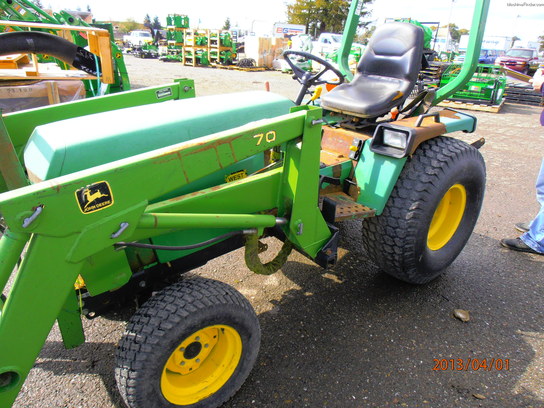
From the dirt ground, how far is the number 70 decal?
3.95 feet

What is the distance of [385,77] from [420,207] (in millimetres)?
1044

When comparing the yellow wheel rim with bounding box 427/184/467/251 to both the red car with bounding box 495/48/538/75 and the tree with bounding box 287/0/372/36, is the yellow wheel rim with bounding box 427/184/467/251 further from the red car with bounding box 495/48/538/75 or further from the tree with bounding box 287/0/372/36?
the tree with bounding box 287/0/372/36

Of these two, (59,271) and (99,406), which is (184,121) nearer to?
(59,271)

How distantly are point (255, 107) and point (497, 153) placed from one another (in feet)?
18.2

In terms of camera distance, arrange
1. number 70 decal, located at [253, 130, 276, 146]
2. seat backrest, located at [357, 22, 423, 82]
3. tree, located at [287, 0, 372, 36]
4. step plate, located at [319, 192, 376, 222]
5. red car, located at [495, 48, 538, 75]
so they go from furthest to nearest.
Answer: tree, located at [287, 0, 372, 36]
red car, located at [495, 48, 538, 75]
seat backrest, located at [357, 22, 423, 82]
step plate, located at [319, 192, 376, 222]
number 70 decal, located at [253, 130, 276, 146]

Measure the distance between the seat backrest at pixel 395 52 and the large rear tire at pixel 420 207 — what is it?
0.55 meters

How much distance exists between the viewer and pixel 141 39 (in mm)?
31016

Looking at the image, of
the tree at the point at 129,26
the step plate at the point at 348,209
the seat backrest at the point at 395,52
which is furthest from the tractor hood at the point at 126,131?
the tree at the point at 129,26

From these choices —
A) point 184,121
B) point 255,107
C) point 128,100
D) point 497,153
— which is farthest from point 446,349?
point 497,153

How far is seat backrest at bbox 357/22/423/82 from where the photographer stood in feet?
9.01

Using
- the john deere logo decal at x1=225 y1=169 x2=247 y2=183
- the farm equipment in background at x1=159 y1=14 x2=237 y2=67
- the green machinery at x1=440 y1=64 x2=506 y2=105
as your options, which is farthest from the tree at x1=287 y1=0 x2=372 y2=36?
the john deere logo decal at x1=225 y1=169 x2=247 y2=183

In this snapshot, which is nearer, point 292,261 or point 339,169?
point 339,169

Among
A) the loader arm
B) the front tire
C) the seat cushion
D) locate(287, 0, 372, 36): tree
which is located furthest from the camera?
locate(287, 0, 372, 36): tree

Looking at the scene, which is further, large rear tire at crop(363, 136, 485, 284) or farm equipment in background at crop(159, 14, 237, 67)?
farm equipment in background at crop(159, 14, 237, 67)
